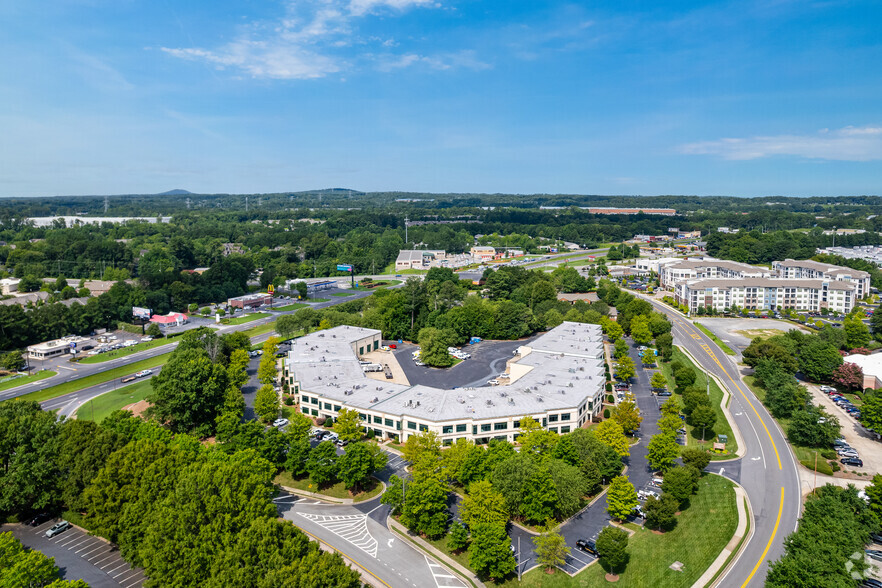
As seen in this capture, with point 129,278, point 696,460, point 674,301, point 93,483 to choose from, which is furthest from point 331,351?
point 129,278

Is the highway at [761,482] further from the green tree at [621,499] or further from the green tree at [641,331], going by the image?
the green tree at [641,331]

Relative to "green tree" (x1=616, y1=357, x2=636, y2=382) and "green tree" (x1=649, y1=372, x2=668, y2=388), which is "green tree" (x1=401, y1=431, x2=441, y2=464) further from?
"green tree" (x1=616, y1=357, x2=636, y2=382)

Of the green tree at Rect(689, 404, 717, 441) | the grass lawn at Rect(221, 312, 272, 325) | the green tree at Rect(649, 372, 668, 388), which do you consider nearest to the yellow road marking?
the green tree at Rect(689, 404, 717, 441)

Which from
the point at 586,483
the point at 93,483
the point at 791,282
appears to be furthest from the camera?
the point at 791,282

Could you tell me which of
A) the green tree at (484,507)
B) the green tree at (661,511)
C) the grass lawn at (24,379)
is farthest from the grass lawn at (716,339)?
the grass lawn at (24,379)

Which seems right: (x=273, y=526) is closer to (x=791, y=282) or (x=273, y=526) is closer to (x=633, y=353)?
(x=633, y=353)

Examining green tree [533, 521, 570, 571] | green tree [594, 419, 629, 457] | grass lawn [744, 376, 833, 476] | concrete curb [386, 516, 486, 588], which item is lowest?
concrete curb [386, 516, 486, 588]
